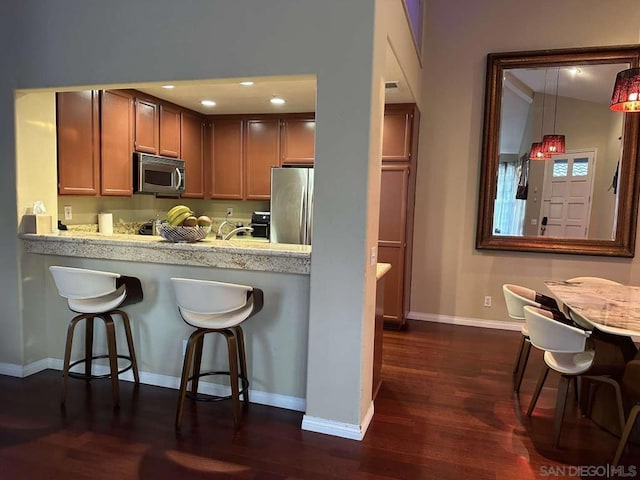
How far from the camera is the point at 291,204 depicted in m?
4.84

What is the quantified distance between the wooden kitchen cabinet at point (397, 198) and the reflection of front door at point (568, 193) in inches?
54.5

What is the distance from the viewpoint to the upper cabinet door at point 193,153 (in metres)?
5.00

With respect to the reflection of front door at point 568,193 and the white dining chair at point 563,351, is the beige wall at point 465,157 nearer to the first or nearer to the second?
the reflection of front door at point 568,193

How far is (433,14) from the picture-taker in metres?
4.76

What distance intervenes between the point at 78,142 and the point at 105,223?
0.89 metres

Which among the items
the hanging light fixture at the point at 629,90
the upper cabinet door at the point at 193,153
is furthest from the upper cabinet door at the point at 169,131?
the hanging light fixture at the point at 629,90

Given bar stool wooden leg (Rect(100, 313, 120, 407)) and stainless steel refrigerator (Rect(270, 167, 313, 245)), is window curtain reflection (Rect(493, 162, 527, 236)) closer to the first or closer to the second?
stainless steel refrigerator (Rect(270, 167, 313, 245))

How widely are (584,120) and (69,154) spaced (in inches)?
185

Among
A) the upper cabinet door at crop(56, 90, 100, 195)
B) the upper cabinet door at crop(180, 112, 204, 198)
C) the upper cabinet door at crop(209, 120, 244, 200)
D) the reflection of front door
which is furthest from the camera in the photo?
the upper cabinet door at crop(209, 120, 244, 200)

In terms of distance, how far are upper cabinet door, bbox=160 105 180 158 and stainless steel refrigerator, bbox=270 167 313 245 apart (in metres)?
1.09

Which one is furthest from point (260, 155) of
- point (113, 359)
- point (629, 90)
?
point (629, 90)

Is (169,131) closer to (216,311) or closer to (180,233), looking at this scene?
(180,233)

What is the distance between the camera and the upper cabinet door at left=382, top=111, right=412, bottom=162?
4.43m

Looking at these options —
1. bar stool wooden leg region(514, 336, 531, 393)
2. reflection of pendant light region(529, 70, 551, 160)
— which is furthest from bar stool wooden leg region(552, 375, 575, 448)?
reflection of pendant light region(529, 70, 551, 160)
